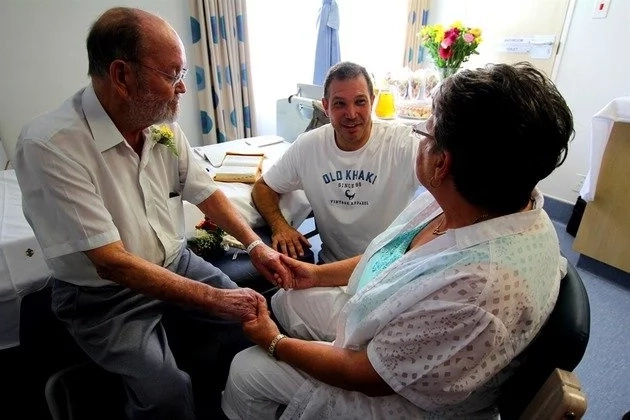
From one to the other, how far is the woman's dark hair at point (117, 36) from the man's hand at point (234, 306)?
678 millimetres

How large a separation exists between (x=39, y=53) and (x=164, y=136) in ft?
7.04

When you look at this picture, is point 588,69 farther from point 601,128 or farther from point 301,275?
point 301,275

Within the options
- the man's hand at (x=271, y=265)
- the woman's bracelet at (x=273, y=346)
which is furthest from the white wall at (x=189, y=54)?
the woman's bracelet at (x=273, y=346)

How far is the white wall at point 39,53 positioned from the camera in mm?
2457

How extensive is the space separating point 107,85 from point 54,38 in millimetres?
2192

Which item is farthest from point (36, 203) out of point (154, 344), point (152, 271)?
point (154, 344)

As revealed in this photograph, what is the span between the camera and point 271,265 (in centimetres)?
127

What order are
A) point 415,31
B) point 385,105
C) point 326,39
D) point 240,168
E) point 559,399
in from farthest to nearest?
1. point 415,31
2. point 326,39
3. point 385,105
4. point 240,168
5. point 559,399

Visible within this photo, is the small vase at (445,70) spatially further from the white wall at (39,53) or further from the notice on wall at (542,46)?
the white wall at (39,53)

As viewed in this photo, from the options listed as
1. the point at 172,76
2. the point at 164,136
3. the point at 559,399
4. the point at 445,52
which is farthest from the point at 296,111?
the point at 559,399

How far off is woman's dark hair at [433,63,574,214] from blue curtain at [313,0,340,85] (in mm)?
2868

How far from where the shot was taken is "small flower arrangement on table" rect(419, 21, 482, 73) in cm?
257

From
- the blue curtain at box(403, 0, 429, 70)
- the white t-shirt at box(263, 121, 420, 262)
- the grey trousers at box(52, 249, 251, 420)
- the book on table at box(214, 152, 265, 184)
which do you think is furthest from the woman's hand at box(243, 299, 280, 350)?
the blue curtain at box(403, 0, 429, 70)

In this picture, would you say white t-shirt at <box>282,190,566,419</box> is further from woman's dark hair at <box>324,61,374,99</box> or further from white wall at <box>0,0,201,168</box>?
white wall at <box>0,0,201,168</box>
